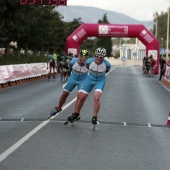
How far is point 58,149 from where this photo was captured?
930cm

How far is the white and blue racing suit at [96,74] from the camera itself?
1245 cm

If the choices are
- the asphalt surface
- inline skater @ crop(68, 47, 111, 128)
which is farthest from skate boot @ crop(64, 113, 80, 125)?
the asphalt surface

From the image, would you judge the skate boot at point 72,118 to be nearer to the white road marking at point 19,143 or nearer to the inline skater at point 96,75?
the inline skater at point 96,75

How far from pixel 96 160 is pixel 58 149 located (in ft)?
3.56

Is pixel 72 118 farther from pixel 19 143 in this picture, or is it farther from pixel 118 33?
pixel 118 33

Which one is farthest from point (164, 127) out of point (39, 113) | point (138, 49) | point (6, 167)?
point (138, 49)

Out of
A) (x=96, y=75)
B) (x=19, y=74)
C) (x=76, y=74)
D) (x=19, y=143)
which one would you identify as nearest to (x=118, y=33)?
(x=19, y=74)

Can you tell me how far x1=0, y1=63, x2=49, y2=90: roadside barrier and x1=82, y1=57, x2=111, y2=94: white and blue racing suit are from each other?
1526cm

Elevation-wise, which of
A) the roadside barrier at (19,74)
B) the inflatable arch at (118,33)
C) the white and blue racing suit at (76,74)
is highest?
the inflatable arch at (118,33)

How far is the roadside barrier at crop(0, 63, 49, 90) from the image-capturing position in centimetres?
2814

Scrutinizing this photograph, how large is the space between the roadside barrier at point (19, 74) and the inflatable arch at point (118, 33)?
14.0 m

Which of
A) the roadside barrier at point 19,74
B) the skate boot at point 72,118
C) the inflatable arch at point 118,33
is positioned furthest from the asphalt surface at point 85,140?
the inflatable arch at point 118,33

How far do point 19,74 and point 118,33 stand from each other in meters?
25.1

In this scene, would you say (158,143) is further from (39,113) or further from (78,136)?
(39,113)
